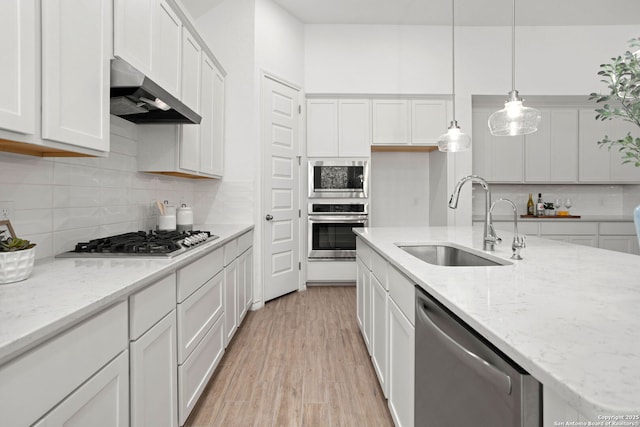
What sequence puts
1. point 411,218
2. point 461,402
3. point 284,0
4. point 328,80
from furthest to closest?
1. point 411,218
2. point 328,80
3. point 284,0
4. point 461,402

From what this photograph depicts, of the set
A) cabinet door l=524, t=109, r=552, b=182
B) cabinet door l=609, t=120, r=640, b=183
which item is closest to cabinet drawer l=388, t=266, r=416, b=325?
cabinet door l=524, t=109, r=552, b=182

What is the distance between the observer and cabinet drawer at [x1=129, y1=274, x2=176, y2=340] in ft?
3.66

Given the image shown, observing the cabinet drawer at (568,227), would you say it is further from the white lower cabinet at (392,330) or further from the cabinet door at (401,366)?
the cabinet door at (401,366)

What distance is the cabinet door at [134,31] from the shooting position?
4.96ft

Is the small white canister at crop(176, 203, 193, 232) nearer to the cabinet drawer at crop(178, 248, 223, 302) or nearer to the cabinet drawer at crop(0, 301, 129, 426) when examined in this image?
the cabinet drawer at crop(178, 248, 223, 302)

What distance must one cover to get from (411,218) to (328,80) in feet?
7.35

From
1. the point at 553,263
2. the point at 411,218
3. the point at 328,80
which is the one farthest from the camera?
the point at 411,218

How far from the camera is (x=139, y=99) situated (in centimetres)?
173

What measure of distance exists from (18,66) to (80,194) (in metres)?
0.89

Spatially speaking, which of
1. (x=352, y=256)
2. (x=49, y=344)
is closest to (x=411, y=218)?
(x=352, y=256)

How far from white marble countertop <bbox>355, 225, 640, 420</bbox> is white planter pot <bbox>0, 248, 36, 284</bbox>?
130 cm

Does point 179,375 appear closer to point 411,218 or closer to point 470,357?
point 470,357

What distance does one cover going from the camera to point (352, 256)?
4.24 m

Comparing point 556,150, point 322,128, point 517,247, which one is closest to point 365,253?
point 517,247
